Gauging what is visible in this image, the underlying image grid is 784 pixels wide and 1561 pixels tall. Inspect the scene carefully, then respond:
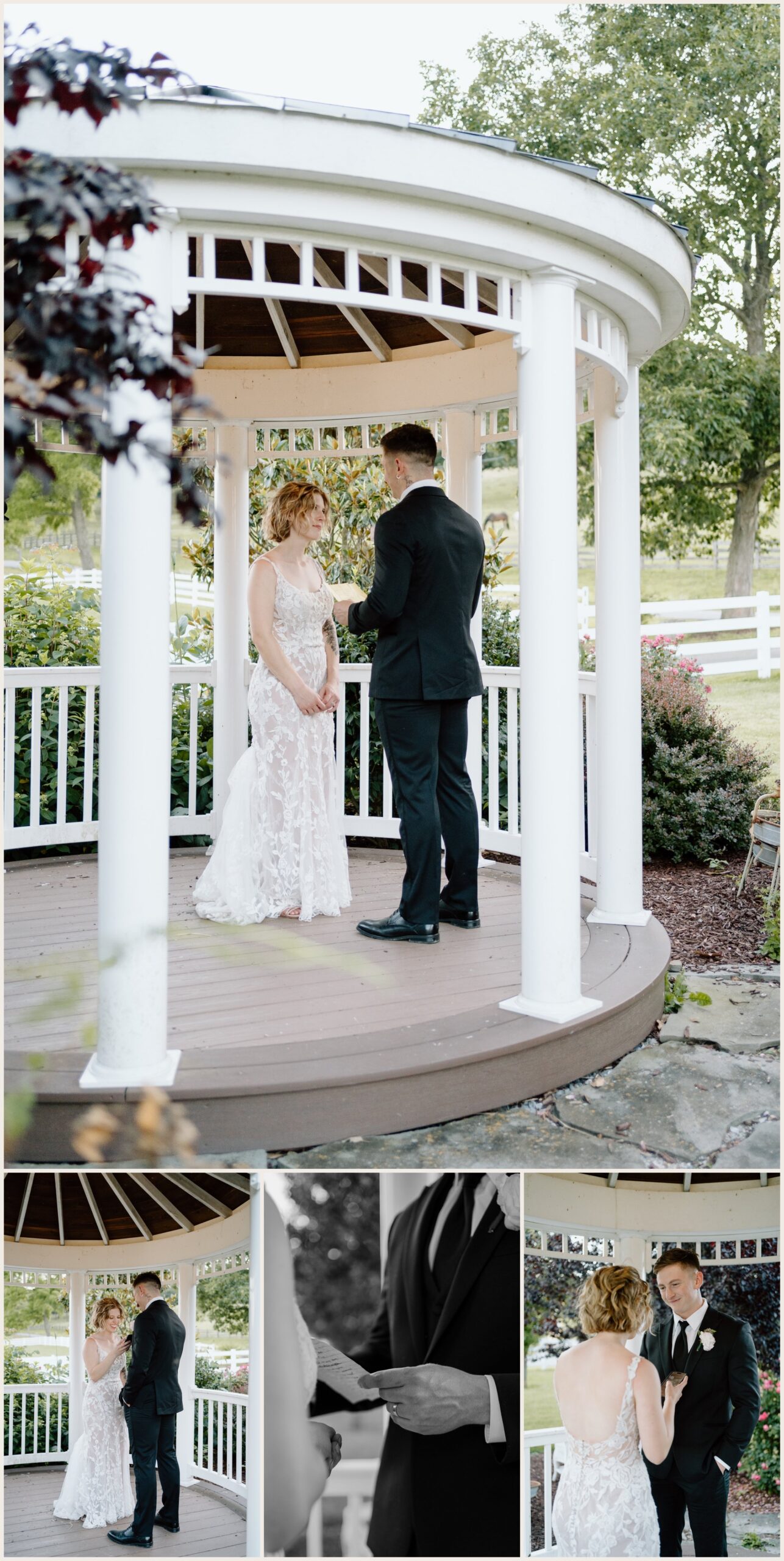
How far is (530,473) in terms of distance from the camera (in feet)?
13.6

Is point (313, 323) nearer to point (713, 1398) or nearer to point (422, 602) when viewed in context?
point (422, 602)

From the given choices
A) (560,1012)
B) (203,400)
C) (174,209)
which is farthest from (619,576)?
(203,400)

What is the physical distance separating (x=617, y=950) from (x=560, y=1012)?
975mm

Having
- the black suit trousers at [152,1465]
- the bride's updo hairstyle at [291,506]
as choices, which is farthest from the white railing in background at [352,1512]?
the bride's updo hairstyle at [291,506]

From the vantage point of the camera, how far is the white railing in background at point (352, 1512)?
3.03 meters

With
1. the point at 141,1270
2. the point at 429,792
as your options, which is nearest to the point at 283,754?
the point at 429,792

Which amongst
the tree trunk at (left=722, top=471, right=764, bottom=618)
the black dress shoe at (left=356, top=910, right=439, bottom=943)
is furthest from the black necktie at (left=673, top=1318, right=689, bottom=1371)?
the tree trunk at (left=722, top=471, right=764, bottom=618)

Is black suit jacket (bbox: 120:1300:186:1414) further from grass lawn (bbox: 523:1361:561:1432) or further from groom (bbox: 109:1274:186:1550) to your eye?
grass lawn (bbox: 523:1361:561:1432)

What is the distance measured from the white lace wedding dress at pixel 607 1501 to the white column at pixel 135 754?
4.90 feet

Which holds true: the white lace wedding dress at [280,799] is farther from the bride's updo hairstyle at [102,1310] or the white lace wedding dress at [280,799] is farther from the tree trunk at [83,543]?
the tree trunk at [83,543]

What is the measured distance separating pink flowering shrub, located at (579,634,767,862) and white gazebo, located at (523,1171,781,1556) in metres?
5.79

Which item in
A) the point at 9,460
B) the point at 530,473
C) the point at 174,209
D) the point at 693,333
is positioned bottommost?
the point at 9,460

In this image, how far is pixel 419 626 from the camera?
494 cm

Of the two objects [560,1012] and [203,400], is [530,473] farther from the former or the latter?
[203,400]
